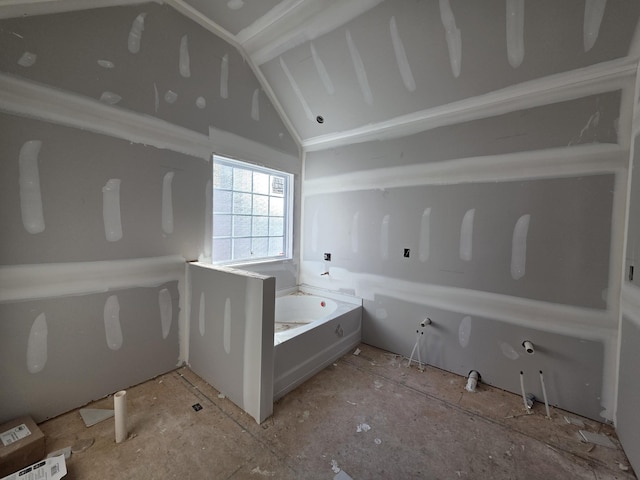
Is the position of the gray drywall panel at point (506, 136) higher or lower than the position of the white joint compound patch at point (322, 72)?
lower

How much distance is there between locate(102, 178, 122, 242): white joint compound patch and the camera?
181 cm

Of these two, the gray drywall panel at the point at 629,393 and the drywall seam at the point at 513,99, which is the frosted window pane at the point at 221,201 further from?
the gray drywall panel at the point at 629,393

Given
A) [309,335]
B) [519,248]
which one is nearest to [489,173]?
[519,248]

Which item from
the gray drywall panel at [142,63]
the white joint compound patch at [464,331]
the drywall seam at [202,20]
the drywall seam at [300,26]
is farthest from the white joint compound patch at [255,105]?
the white joint compound patch at [464,331]

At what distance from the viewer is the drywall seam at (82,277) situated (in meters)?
1.52

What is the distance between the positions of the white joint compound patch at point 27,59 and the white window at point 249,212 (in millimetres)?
1192

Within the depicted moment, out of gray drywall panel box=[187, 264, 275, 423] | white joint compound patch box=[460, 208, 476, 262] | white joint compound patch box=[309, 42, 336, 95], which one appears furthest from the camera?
white joint compound patch box=[309, 42, 336, 95]

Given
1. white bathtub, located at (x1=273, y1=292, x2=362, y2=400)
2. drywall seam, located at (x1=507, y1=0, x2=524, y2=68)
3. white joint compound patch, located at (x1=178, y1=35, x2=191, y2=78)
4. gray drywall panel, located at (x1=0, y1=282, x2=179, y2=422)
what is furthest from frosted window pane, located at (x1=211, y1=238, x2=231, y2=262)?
drywall seam, located at (x1=507, y1=0, x2=524, y2=68)

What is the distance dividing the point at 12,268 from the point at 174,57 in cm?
181

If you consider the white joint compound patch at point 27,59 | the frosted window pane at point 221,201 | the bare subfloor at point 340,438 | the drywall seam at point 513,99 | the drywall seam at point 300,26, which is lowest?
the bare subfloor at point 340,438

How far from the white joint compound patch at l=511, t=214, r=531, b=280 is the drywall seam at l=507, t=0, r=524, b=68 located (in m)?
1.11

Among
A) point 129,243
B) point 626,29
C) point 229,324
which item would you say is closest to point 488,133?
point 626,29

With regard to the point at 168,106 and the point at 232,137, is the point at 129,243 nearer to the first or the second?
the point at 168,106

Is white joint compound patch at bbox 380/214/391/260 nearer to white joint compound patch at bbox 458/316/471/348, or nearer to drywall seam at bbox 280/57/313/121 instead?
white joint compound patch at bbox 458/316/471/348
